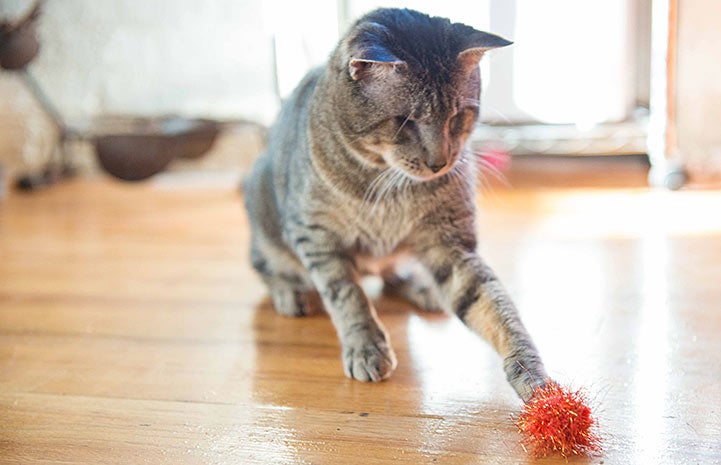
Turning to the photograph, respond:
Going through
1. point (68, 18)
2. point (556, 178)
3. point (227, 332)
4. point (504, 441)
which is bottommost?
point (556, 178)

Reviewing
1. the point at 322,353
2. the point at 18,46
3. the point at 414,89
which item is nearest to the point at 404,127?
the point at 414,89

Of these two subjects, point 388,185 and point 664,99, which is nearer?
point 388,185

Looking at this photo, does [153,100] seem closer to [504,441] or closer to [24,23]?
[24,23]

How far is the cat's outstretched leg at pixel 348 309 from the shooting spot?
3.91ft

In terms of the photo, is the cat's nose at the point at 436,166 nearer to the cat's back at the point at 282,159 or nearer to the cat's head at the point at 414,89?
the cat's head at the point at 414,89

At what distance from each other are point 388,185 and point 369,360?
0.30 m

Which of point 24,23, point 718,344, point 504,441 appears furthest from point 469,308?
A: point 24,23

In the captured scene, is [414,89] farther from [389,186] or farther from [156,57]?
[156,57]

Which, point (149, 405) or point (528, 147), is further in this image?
point (528, 147)

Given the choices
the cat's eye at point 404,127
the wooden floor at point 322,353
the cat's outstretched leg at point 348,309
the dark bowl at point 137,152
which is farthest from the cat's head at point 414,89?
the dark bowl at point 137,152

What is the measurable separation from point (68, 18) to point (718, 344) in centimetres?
266

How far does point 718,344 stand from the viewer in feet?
4.14

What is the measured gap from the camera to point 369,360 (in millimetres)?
1188

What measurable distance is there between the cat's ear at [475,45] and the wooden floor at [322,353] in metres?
0.49
